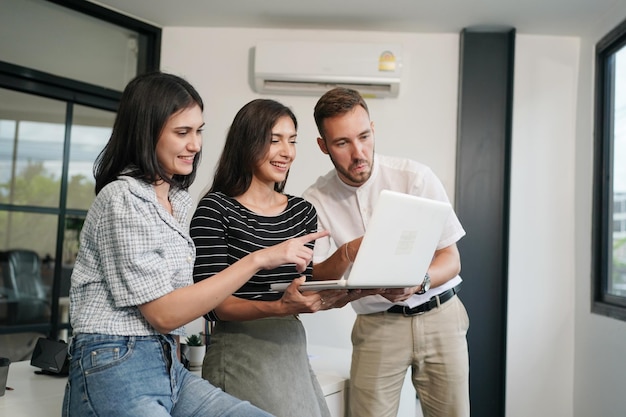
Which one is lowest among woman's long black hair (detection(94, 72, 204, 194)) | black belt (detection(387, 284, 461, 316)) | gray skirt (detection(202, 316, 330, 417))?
gray skirt (detection(202, 316, 330, 417))

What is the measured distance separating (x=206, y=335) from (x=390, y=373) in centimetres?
70

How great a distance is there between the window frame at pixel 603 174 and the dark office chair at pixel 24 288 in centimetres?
297

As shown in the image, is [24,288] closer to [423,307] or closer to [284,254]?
[423,307]

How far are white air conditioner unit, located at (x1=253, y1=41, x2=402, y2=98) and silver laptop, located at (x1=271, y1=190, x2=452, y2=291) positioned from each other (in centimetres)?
211

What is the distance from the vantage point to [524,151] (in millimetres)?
3619

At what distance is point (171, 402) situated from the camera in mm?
1300

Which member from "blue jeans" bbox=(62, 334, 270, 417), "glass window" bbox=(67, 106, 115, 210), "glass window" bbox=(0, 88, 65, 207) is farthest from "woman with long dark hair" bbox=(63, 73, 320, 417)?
"glass window" bbox=(67, 106, 115, 210)

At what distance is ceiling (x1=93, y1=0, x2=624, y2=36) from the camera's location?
10.7ft

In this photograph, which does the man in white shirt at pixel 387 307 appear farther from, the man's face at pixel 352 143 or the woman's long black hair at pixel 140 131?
the woman's long black hair at pixel 140 131

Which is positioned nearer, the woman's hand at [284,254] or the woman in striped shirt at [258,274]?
the woman's hand at [284,254]

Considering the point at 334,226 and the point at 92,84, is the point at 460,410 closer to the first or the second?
the point at 334,226

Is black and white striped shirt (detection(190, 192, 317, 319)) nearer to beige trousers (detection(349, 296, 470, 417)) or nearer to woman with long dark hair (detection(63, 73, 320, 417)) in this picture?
woman with long dark hair (detection(63, 73, 320, 417))

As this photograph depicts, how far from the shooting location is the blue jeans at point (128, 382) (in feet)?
3.90

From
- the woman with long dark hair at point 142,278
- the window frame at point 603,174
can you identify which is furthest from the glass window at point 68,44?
the window frame at point 603,174
